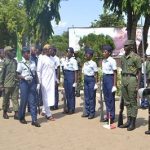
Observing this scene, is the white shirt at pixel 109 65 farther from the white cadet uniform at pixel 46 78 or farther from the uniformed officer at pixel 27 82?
the uniformed officer at pixel 27 82

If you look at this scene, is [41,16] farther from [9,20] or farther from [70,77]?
[9,20]

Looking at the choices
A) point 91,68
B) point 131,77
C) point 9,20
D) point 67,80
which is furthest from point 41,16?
point 9,20

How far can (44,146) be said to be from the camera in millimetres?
9273

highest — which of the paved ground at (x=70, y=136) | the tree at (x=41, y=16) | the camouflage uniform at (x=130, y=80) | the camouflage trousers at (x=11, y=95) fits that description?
the tree at (x=41, y=16)

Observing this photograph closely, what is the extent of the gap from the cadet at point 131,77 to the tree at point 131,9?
8.87 metres

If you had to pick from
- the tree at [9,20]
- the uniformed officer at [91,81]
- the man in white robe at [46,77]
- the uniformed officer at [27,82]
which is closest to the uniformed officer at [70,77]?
the uniformed officer at [91,81]

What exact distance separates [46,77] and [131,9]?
953 centimetres

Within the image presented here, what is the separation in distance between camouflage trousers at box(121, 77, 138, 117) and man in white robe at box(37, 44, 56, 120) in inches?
87.4

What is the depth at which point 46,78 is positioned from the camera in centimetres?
1219

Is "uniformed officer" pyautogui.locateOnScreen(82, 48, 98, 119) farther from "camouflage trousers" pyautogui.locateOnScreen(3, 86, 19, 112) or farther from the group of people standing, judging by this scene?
"camouflage trousers" pyautogui.locateOnScreen(3, 86, 19, 112)

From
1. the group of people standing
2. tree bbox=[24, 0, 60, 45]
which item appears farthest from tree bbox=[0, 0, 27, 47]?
the group of people standing

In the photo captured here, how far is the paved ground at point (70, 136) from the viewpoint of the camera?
925cm

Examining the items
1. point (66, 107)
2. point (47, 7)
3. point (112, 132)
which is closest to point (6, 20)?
point (47, 7)

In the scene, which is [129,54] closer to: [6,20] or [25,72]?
[25,72]
